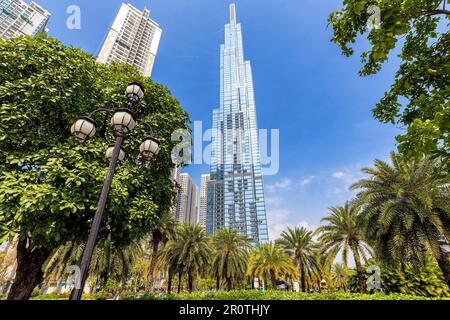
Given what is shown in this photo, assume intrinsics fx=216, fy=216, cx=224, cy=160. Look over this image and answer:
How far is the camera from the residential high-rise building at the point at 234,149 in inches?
4638

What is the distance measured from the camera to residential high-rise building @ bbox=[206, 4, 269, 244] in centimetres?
11781

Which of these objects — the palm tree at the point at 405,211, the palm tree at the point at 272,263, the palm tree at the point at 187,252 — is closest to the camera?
the palm tree at the point at 405,211

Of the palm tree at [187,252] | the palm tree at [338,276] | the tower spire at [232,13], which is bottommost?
the palm tree at [338,276]

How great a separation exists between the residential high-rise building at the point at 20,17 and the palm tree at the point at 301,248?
362ft

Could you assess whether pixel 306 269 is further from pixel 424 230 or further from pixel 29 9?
pixel 29 9

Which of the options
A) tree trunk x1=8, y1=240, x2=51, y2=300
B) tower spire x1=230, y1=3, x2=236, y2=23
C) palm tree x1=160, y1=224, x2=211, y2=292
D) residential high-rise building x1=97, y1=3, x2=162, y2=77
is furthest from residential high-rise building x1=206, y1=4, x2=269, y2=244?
tree trunk x1=8, y1=240, x2=51, y2=300

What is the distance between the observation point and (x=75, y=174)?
6117 millimetres

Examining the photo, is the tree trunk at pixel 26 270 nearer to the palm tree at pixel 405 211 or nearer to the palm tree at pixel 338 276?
the palm tree at pixel 405 211

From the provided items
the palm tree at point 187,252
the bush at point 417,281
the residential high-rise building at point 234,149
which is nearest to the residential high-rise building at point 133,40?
the residential high-rise building at point 234,149

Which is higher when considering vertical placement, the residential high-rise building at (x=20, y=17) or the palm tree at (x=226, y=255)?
the residential high-rise building at (x=20, y=17)

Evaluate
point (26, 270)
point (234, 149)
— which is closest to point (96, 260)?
point (26, 270)

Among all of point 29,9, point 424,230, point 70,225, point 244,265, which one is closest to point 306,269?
point 244,265
